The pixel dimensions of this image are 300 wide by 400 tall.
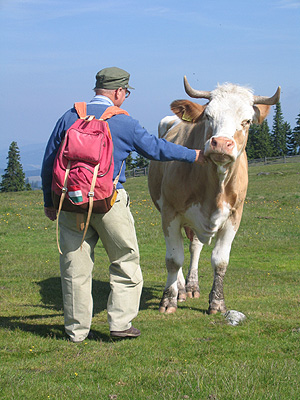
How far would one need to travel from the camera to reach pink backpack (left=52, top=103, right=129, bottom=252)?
5.47m

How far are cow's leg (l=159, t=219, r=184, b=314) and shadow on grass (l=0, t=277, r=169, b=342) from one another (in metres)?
0.53

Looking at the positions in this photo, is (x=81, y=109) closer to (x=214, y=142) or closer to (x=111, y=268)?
(x=214, y=142)

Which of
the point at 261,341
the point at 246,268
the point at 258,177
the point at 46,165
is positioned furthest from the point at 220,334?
the point at 258,177

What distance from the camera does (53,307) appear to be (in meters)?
8.16

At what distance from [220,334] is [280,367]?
1449mm

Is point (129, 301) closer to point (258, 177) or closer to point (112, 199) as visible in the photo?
point (112, 199)

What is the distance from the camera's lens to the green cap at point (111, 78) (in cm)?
→ 614

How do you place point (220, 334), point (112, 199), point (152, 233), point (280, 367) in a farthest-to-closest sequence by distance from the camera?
1. point (152, 233)
2. point (220, 334)
3. point (112, 199)
4. point (280, 367)

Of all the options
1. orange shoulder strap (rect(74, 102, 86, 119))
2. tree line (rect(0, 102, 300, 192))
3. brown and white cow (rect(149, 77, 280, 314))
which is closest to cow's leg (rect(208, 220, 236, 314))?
brown and white cow (rect(149, 77, 280, 314))

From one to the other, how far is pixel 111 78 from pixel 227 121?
1.53 metres

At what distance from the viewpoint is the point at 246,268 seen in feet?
42.3

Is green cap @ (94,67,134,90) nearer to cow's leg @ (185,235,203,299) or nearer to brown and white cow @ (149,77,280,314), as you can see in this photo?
brown and white cow @ (149,77,280,314)

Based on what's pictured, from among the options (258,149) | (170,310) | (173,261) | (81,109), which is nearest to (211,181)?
(173,261)

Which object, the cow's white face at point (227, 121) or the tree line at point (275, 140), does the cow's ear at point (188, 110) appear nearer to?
the cow's white face at point (227, 121)
